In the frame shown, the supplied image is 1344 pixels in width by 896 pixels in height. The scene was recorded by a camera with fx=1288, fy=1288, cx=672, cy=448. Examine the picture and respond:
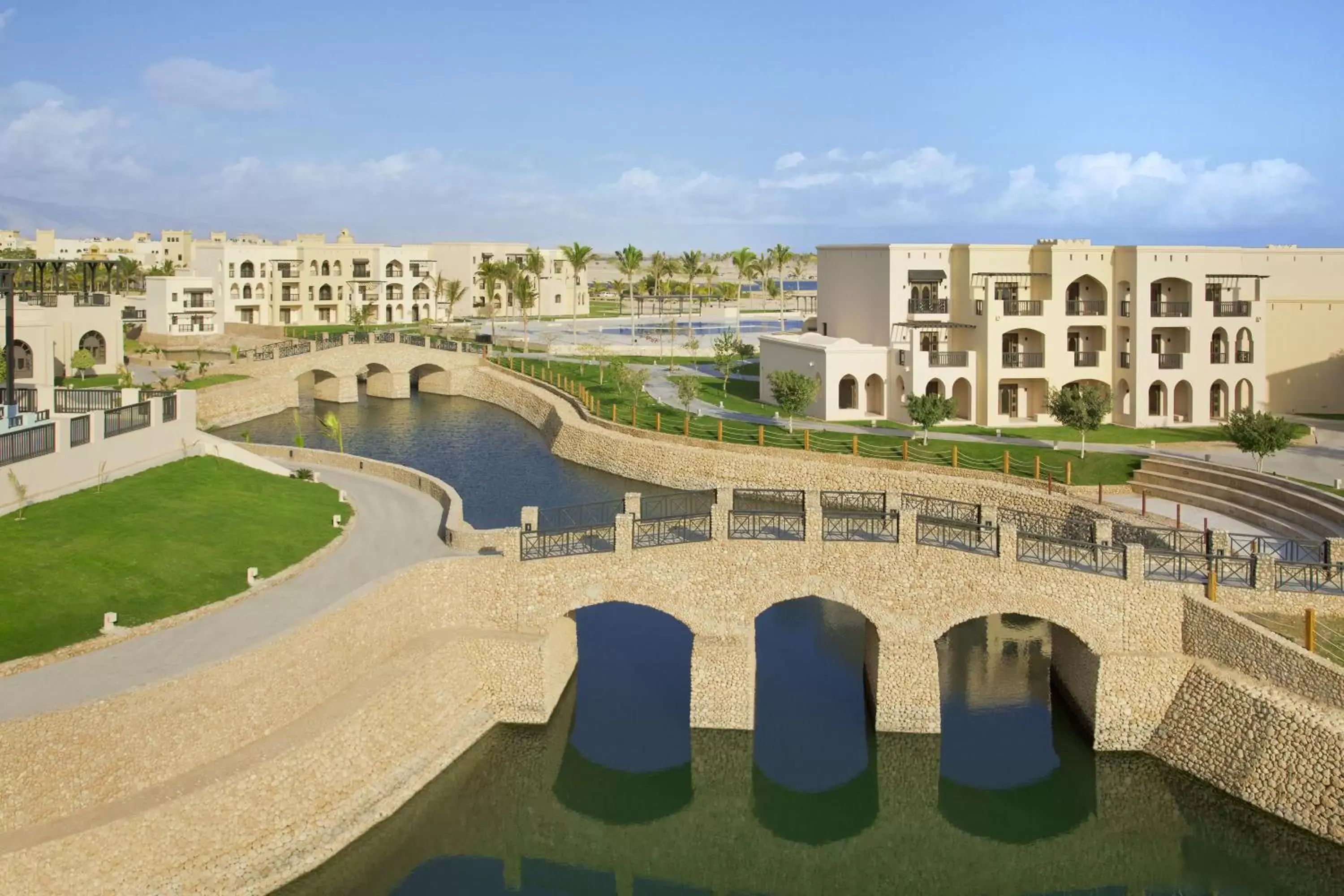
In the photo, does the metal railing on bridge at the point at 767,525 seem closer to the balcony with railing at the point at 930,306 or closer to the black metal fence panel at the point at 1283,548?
the black metal fence panel at the point at 1283,548

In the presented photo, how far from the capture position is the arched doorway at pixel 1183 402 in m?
52.6

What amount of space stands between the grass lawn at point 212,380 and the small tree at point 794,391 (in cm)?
3010

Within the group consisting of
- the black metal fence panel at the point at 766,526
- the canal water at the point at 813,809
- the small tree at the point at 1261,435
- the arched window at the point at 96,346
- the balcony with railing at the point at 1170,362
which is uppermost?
the arched window at the point at 96,346

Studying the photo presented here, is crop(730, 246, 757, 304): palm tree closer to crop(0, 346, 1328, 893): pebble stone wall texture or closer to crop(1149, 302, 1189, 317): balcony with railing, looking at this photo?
crop(1149, 302, 1189, 317): balcony with railing

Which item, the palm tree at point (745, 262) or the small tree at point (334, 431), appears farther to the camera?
the palm tree at point (745, 262)

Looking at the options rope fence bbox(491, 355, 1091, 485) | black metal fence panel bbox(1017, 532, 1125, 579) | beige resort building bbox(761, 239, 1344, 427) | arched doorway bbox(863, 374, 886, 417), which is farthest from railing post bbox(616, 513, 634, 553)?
arched doorway bbox(863, 374, 886, 417)

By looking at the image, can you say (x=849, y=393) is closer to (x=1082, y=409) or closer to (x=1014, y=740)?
(x=1082, y=409)

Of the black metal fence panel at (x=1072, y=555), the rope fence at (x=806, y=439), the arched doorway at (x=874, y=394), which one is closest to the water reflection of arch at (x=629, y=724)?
the black metal fence panel at (x=1072, y=555)

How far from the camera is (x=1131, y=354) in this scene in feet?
173

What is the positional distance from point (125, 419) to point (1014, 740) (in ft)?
75.4

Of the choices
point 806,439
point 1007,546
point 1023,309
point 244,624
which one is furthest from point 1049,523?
point 244,624

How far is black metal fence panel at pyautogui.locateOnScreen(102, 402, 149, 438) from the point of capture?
3162cm

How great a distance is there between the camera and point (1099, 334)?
5462 cm

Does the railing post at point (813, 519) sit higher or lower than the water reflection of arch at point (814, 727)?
higher
